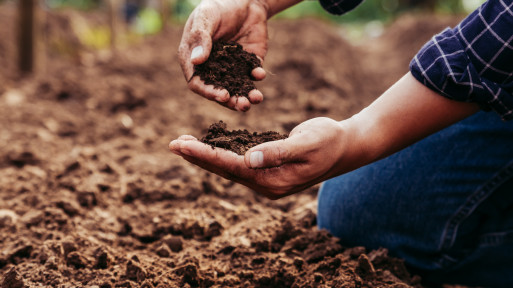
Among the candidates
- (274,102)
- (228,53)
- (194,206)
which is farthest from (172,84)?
(228,53)

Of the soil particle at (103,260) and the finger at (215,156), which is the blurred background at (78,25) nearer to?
the soil particle at (103,260)

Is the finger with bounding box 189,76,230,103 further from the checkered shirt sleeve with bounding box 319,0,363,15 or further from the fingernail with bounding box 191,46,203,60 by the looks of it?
the checkered shirt sleeve with bounding box 319,0,363,15

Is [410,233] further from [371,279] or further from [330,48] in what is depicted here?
[330,48]

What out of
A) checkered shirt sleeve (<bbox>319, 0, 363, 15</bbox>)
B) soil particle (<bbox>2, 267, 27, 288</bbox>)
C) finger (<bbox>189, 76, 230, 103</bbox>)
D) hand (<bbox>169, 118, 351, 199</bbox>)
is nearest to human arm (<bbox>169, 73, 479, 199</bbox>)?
hand (<bbox>169, 118, 351, 199</bbox>)

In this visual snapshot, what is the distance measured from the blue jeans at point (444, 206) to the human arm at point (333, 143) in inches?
15.8

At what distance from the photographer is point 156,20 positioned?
1041 cm

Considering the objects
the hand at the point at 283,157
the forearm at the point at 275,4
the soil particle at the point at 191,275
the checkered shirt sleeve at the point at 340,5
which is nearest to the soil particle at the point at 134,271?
the soil particle at the point at 191,275

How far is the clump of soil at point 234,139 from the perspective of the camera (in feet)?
4.09

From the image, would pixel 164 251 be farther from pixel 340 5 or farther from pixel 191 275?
pixel 340 5

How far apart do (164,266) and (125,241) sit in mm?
293

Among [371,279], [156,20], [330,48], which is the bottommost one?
[371,279]

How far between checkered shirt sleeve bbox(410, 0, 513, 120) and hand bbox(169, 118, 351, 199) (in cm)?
28

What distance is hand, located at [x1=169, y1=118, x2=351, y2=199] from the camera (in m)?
1.12

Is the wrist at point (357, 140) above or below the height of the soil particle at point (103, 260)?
above
